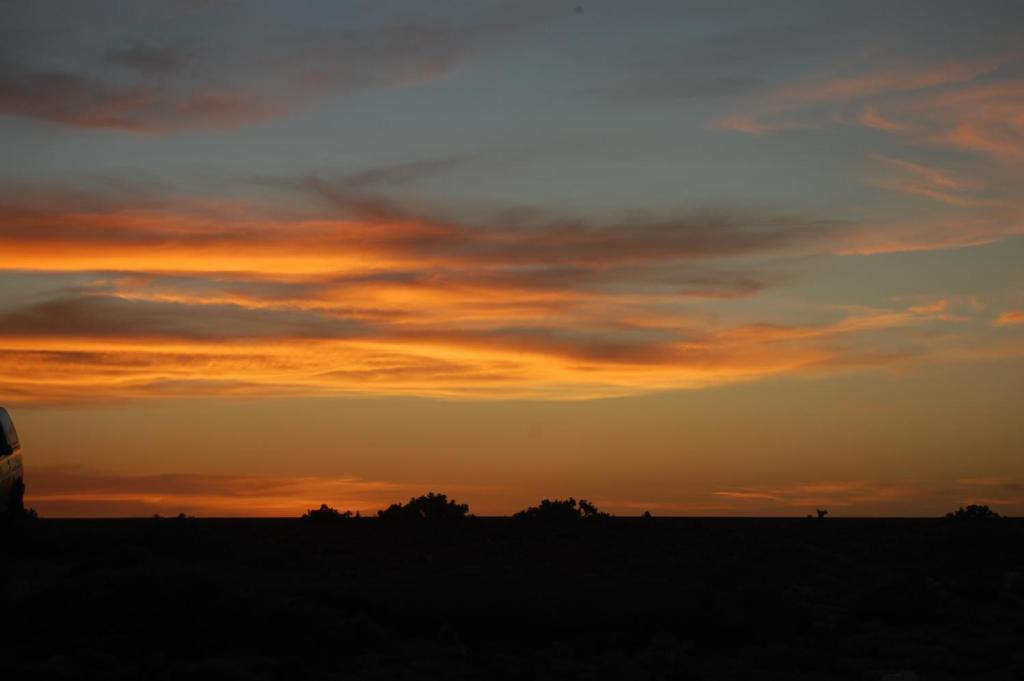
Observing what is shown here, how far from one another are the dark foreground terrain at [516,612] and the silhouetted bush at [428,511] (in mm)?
5132

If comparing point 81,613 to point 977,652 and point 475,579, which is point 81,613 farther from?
point 977,652

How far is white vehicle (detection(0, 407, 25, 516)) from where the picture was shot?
84.4 feet

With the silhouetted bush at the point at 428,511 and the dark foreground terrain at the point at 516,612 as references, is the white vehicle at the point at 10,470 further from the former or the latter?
the silhouetted bush at the point at 428,511

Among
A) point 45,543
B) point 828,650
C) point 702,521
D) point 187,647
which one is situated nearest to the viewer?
point 187,647

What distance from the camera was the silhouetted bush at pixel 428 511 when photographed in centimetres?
3134

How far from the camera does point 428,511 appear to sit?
104 feet

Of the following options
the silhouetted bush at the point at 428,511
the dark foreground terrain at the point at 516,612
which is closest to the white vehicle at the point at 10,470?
the dark foreground terrain at the point at 516,612

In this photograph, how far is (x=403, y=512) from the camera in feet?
104

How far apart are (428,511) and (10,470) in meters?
10.2

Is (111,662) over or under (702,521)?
under

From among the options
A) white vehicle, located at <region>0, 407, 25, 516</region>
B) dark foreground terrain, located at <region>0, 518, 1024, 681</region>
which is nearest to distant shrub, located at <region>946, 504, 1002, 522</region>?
dark foreground terrain, located at <region>0, 518, 1024, 681</region>

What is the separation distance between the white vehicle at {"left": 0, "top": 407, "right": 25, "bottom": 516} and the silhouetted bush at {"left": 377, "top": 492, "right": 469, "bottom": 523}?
902cm

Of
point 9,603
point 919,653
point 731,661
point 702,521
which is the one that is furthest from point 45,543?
point 702,521

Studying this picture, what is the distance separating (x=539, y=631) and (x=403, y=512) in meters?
13.7
